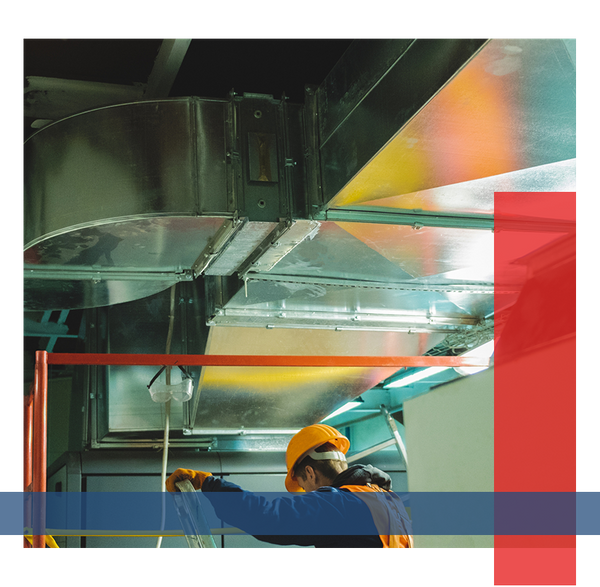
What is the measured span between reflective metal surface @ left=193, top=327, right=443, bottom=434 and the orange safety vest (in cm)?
172

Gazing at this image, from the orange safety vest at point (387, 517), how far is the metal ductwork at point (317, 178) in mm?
1014

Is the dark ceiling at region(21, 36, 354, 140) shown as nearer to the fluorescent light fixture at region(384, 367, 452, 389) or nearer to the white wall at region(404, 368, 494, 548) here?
the white wall at region(404, 368, 494, 548)

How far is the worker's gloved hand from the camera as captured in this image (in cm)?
267

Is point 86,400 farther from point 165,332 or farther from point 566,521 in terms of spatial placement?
point 566,521

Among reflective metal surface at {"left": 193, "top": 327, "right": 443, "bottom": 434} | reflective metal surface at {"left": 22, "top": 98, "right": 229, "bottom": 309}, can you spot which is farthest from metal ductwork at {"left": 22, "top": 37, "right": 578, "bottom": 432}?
reflective metal surface at {"left": 193, "top": 327, "right": 443, "bottom": 434}

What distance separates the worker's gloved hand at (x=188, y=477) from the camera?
8.77ft

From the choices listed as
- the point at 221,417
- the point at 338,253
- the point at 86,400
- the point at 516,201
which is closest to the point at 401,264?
the point at 338,253

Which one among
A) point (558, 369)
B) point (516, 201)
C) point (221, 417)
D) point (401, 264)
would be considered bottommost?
point (221, 417)

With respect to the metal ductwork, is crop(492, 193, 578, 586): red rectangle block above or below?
below

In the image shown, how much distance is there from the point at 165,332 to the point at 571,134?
10.2 feet

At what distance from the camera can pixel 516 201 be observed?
265 centimetres

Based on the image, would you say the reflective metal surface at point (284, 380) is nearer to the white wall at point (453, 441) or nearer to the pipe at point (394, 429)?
the pipe at point (394, 429)

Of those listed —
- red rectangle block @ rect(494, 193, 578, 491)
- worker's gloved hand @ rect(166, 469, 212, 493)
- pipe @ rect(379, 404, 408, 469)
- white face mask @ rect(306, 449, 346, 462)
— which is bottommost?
pipe @ rect(379, 404, 408, 469)
